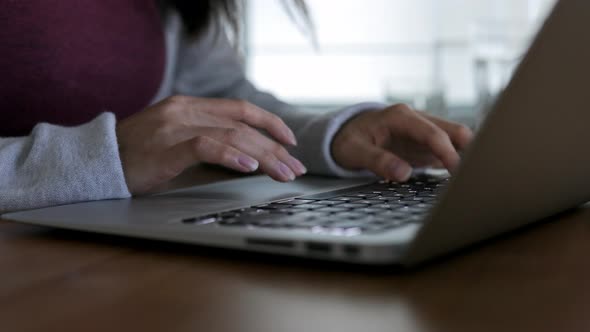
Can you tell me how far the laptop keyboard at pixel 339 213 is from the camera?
35 centimetres

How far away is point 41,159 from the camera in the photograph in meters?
0.59

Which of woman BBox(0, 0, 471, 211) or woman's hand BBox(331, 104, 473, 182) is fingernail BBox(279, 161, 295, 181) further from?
woman's hand BBox(331, 104, 473, 182)

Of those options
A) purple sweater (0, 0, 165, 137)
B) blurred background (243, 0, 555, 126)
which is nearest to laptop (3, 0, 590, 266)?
purple sweater (0, 0, 165, 137)

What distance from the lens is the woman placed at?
575 millimetres

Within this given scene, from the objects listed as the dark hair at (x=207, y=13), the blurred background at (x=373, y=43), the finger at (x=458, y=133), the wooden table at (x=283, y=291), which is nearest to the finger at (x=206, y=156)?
the wooden table at (x=283, y=291)

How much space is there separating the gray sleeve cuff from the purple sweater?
29 cm

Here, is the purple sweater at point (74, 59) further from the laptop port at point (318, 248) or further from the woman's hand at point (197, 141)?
the laptop port at point (318, 248)

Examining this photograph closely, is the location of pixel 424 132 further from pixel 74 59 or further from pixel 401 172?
pixel 74 59

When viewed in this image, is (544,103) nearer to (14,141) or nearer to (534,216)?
(534,216)

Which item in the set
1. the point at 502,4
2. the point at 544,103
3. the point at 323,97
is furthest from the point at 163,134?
the point at 502,4

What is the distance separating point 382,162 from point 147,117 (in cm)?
23

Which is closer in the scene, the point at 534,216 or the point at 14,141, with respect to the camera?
the point at 534,216

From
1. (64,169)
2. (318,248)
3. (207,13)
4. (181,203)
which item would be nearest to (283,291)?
(318,248)

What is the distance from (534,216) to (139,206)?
275 mm
